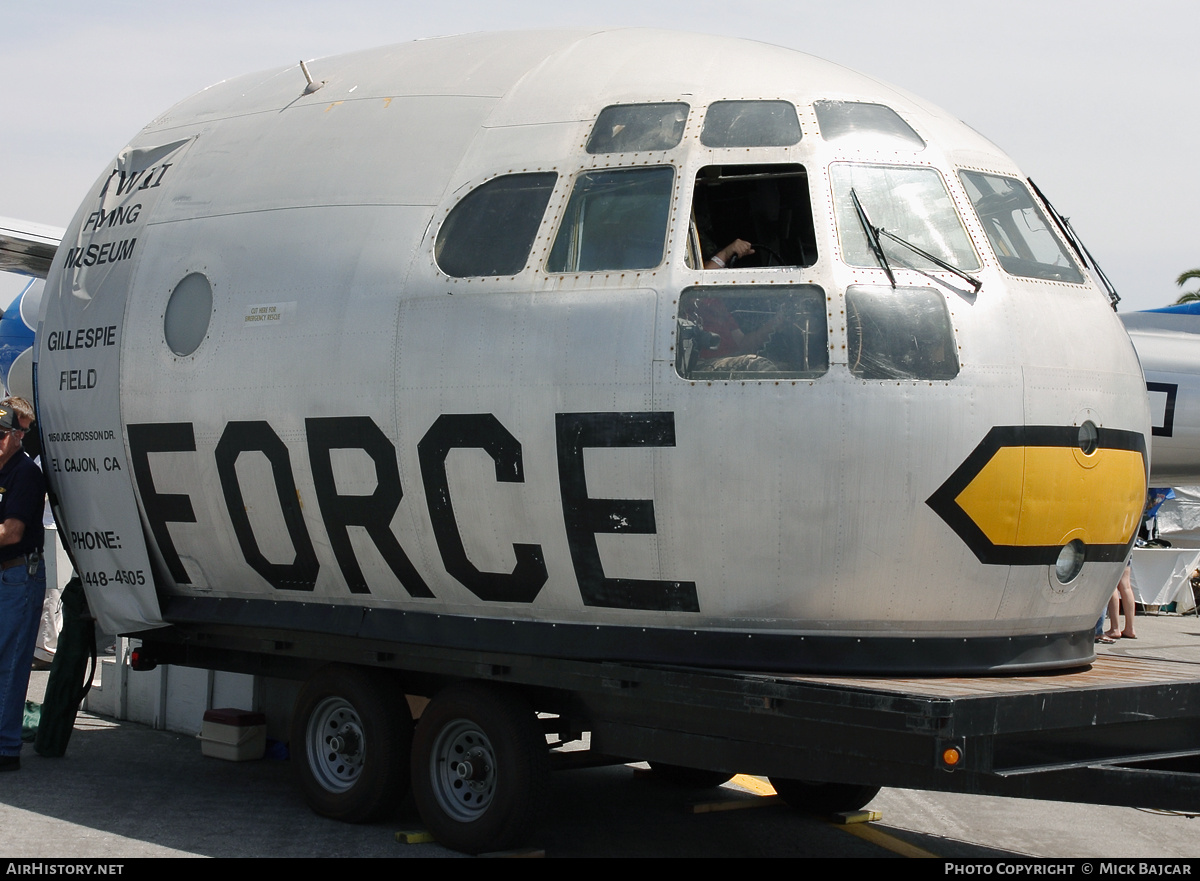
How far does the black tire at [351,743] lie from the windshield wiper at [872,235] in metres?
3.68

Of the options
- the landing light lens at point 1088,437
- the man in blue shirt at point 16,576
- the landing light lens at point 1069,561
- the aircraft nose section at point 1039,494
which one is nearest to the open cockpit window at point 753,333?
the aircraft nose section at point 1039,494

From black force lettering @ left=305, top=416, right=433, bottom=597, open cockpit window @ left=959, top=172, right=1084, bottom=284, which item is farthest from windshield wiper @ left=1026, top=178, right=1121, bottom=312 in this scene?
black force lettering @ left=305, top=416, right=433, bottom=597

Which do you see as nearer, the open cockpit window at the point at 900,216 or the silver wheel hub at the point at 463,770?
the open cockpit window at the point at 900,216

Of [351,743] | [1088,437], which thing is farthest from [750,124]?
[351,743]

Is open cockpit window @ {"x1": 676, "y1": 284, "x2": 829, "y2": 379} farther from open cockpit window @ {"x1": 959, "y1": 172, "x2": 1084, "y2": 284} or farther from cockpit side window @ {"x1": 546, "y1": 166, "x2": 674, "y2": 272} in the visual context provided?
open cockpit window @ {"x1": 959, "y1": 172, "x2": 1084, "y2": 284}

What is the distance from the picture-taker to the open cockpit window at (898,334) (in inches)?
231

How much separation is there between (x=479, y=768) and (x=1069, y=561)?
10.7 ft

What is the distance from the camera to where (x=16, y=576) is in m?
8.47

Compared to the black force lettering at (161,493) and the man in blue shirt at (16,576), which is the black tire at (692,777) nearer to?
the black force lettering at (161,493)

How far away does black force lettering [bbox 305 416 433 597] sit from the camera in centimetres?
677

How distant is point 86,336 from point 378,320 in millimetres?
2623

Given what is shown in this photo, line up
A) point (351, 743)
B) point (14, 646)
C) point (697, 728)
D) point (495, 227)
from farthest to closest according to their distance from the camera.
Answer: point (14, 646)
point (351, 743)
point (495, 227)
point (697, 728)

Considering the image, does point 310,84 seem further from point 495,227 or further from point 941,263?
point 941,263

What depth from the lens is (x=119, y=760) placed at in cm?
902
